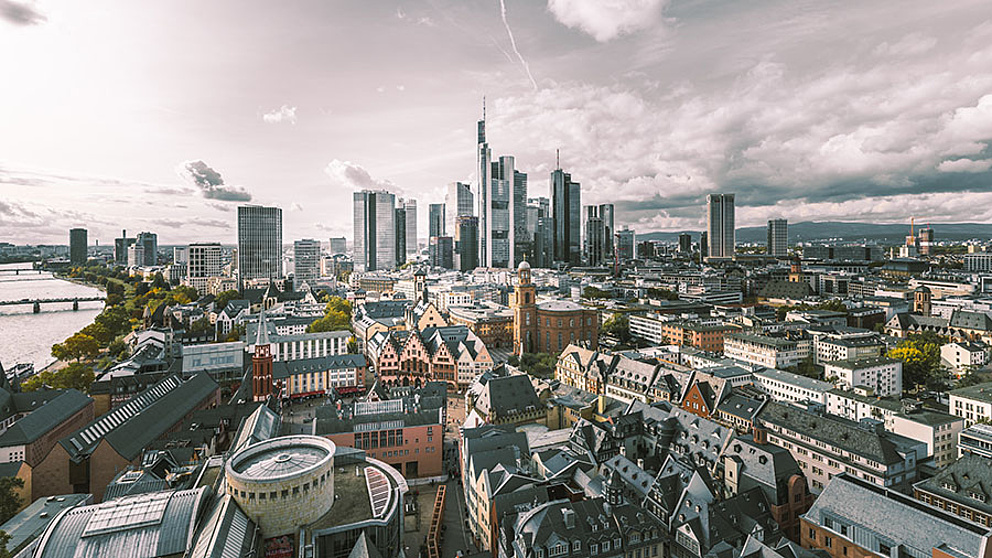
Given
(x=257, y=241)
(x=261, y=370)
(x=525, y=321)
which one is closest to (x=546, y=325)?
(x=525, y=321)

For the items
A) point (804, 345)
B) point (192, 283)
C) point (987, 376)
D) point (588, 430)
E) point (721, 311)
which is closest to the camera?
point (588, 430)

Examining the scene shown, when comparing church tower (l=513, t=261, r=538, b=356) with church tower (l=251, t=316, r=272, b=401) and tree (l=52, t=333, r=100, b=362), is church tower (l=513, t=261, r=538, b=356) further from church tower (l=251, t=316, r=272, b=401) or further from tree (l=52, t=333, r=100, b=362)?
tree (l=52, t=333, r=100, b=362)

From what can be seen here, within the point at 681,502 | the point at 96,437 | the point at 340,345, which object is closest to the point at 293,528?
the point at 681,502

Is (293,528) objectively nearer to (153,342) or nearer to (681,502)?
(681,502)

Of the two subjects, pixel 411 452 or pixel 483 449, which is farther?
pixel 411 452

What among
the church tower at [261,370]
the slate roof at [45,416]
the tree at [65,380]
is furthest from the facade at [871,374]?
the tree at [65,380]

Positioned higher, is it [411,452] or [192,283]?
[192,283]

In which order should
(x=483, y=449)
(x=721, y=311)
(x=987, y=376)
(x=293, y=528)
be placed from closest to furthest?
(x=293, y=528) → (x=483, y=449) → (x=987, y=376) → (x=721, y=311)

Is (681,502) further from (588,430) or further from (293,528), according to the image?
(293,528)

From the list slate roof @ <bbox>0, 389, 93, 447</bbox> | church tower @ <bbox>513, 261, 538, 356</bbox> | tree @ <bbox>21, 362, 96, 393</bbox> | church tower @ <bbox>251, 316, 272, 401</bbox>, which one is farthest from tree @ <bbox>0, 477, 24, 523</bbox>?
church tower @ <bbox>513, 261, 538, 356</bbox>
